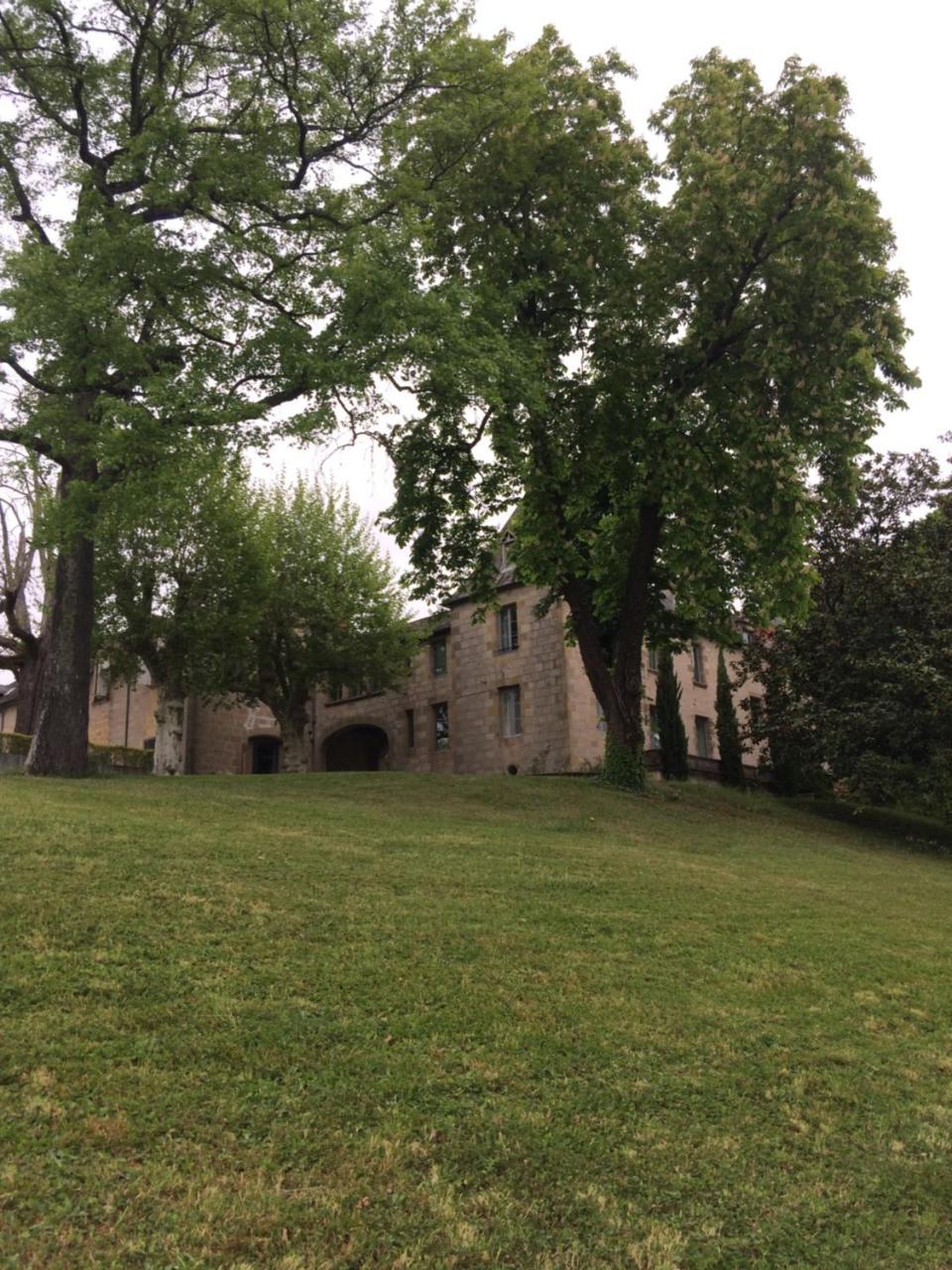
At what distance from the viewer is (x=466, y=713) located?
124ft

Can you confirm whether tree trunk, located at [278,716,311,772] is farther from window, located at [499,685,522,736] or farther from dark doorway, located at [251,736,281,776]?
dark doorway, located at [251,736,281,776]

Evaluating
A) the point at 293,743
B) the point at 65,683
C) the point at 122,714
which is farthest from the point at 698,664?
the point at 122,714

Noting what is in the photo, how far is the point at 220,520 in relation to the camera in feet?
90.2

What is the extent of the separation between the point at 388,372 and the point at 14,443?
8.19m

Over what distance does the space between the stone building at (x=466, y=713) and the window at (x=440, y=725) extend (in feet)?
0.17

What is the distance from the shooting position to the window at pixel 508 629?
3656 cm

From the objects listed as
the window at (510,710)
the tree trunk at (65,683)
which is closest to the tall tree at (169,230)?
the tree trunk at (65,683)

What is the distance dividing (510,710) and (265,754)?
14978 mm

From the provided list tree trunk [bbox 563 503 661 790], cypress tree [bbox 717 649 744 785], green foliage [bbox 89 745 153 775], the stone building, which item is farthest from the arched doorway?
tree trunk [bbox 563 503 661 790]

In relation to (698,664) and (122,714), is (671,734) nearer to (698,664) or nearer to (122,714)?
(698,664)

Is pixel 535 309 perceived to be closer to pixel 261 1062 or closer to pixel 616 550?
pixel 616 550

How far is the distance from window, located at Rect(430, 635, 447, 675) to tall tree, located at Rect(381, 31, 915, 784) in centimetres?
1814

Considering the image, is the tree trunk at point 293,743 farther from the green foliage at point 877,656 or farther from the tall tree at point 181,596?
the green foliage at point 877,656

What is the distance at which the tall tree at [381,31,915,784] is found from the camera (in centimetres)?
1739
